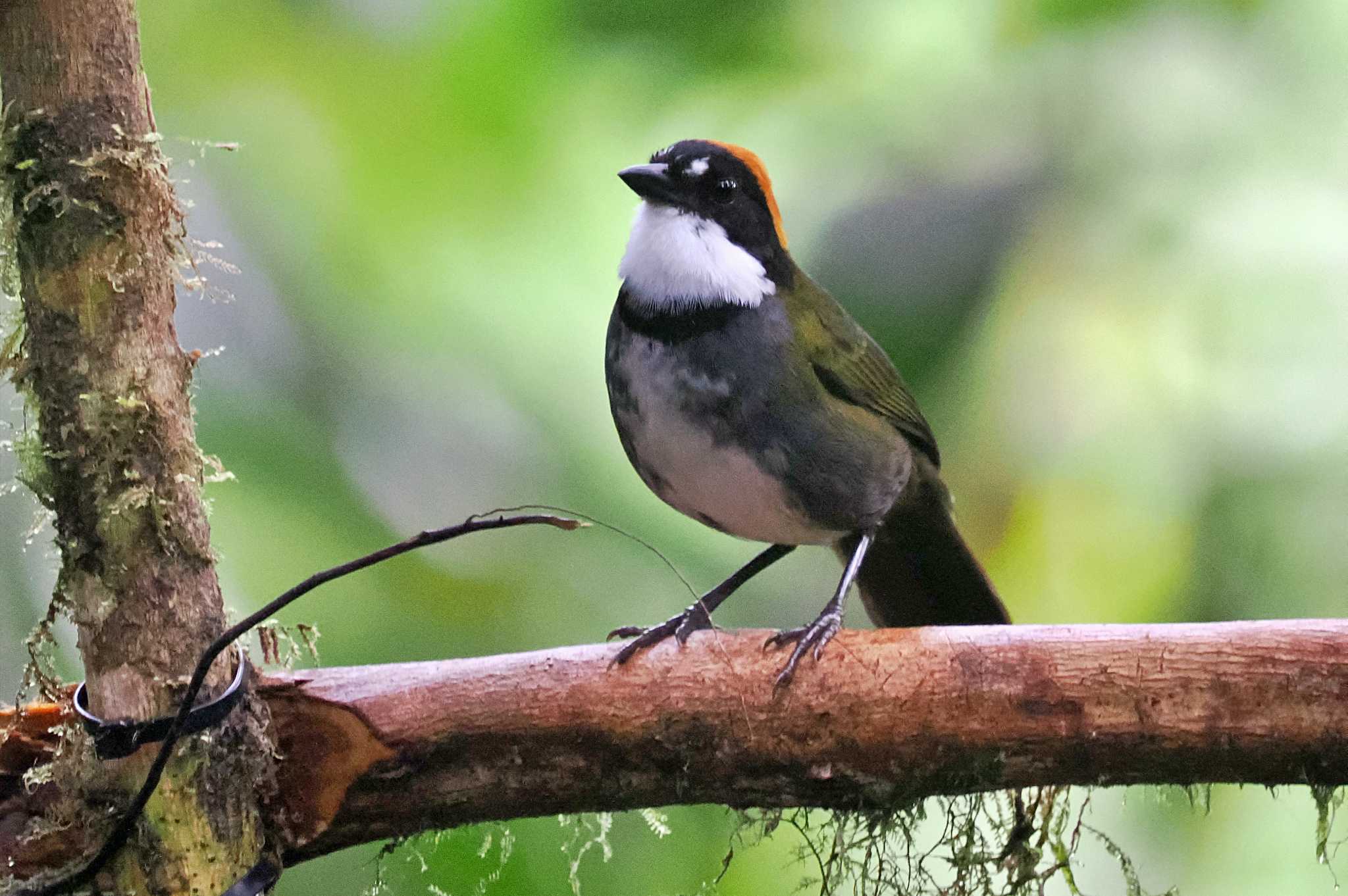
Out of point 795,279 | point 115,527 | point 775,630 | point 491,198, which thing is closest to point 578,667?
point 775,630

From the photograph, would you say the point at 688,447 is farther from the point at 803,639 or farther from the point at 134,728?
the point at 134,728

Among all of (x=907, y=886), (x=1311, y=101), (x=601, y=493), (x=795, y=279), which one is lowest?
(x=907, y=886)

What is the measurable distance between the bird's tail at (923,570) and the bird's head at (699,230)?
505 millimetres

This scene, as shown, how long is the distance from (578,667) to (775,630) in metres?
0.28

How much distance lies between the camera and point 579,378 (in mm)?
2697

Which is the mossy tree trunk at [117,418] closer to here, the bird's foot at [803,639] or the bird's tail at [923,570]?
the bird's foot at [803,639]

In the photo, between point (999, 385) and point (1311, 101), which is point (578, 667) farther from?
point (1311, 101)

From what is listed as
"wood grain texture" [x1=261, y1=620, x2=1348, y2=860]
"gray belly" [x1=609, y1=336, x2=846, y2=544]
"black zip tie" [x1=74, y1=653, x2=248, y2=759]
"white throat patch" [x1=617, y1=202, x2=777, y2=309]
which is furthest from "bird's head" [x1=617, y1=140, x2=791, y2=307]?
"black zip tie" [x1=74, y1=653, x2=248, y2=759]

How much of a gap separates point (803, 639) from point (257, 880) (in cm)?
69

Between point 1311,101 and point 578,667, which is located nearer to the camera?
point 578,667

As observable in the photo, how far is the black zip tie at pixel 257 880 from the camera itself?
1.38 m

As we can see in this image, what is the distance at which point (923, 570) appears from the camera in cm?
232

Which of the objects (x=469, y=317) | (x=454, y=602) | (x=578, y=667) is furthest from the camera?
(x=469, y=317)

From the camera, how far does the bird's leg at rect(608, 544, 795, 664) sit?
1.60 metres
